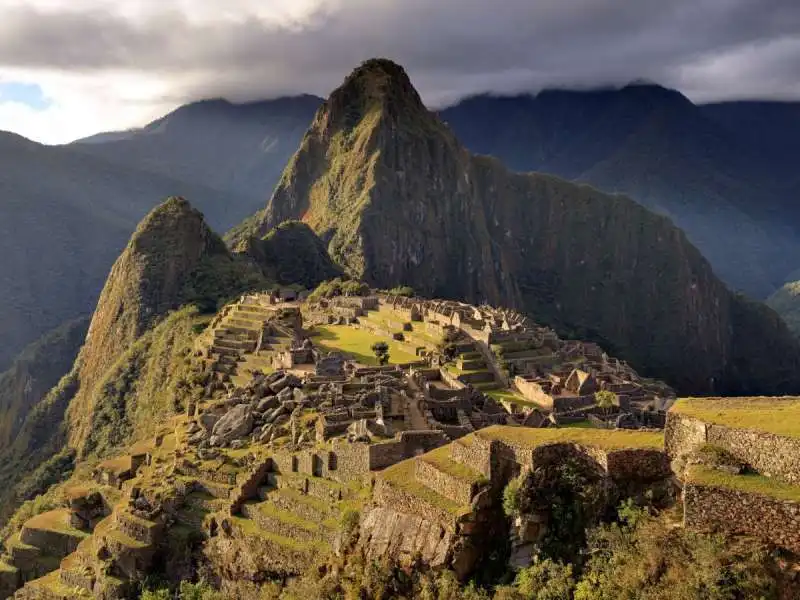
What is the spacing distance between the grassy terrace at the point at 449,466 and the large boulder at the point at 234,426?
1192 centimetres

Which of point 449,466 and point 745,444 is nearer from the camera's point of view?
point 745,444

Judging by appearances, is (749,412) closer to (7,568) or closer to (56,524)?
(56,524)

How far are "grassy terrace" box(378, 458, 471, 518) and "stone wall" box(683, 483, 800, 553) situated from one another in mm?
4472

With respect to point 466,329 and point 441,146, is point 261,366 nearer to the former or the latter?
point 466,329

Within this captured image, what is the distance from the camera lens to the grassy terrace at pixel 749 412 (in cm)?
1368

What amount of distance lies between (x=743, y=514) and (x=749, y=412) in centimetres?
245

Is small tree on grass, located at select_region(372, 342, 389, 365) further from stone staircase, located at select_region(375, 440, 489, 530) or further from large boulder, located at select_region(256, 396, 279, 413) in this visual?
stone staircase, located at select_region(375, 440, 489, 530)

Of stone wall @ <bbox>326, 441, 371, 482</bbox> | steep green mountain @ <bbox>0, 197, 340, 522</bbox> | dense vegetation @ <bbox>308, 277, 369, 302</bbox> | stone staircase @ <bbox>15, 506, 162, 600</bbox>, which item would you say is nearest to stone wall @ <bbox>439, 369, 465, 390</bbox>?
stone wall @ <bbox>326, 441, 371, 482</bbox>

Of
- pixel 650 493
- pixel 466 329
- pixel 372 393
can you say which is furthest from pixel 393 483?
pixel 466 329

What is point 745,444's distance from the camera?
44.7 ft

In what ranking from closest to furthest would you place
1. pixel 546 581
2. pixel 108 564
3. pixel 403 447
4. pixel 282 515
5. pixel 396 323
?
pixel 546 581, pixel 403 447, pixel 282 515, pixel 108 564, pixel 396 323

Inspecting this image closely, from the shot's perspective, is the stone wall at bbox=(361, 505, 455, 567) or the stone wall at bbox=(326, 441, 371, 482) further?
the stone wall at bbox=(326, 441, 371, 482)

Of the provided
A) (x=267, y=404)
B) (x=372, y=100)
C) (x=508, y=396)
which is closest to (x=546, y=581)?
(x=267, y=404)

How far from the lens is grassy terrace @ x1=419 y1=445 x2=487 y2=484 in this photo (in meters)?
16.5
